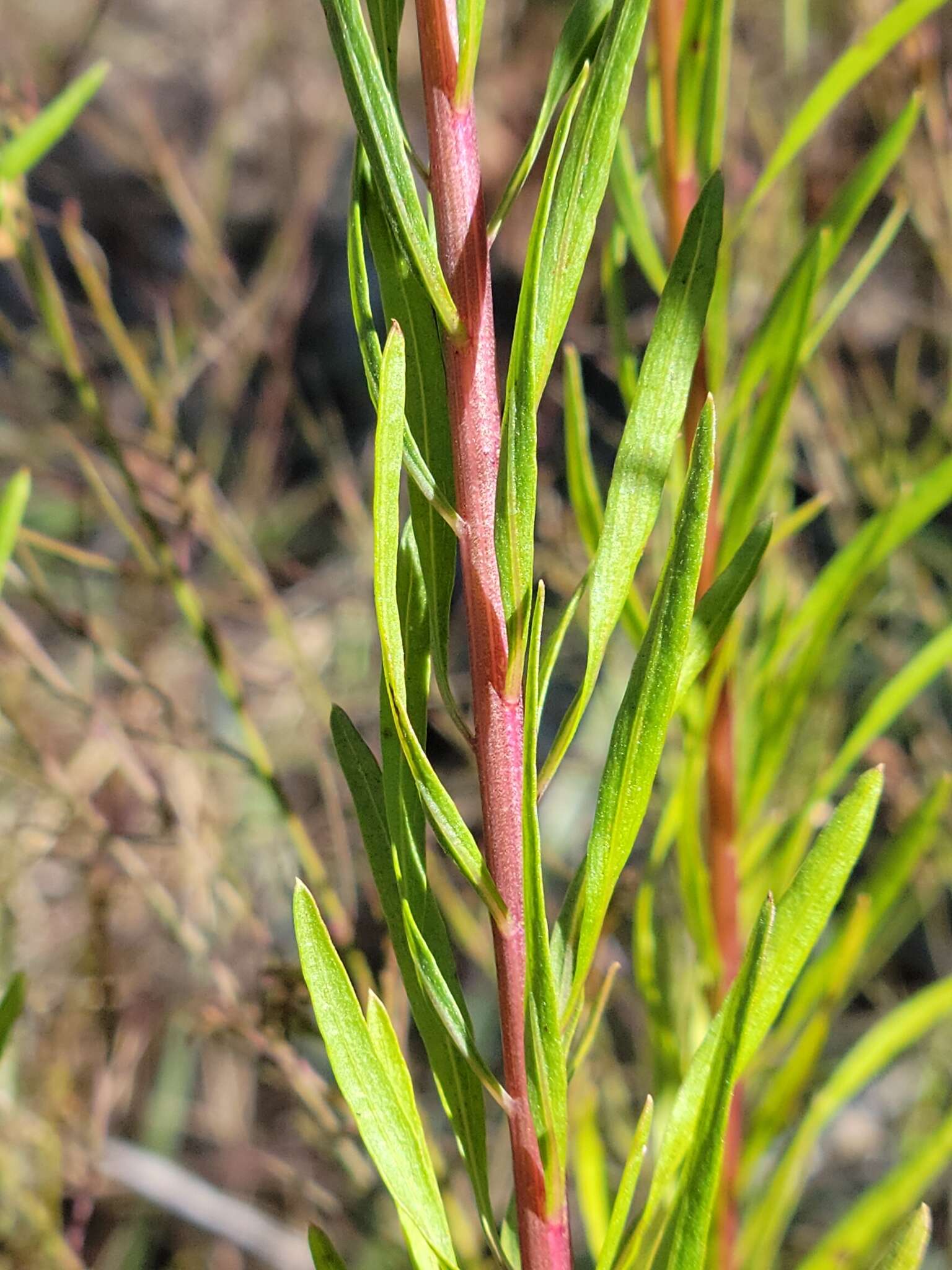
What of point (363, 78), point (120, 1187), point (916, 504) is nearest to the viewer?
point (363, 78)

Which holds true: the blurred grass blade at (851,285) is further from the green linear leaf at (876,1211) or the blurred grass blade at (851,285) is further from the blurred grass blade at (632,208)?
the green linear leaf at (876,1211)

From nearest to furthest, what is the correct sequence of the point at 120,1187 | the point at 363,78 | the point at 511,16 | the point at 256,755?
the point at 363,78, the point at 256,755, the point at 120,1187, the point at 511,16

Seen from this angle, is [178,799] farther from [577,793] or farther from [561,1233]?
[561,1233]

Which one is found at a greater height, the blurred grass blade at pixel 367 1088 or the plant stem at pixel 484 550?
the plant stem at pixel 484 550

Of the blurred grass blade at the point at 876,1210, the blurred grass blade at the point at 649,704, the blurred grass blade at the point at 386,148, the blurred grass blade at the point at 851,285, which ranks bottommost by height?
the blurred grass blade at the point at 876,1210

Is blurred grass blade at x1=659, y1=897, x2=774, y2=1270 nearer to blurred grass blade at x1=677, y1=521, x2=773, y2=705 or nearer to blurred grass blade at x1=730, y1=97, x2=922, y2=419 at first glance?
blurred grass blade at x1=677, y1=521, x2=773, y2=705

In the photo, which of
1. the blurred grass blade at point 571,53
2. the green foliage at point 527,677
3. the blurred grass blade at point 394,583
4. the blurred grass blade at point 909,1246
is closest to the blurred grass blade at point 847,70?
the green foliage at point 527,677

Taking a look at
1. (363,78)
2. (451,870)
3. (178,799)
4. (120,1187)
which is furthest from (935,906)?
(363,78)
